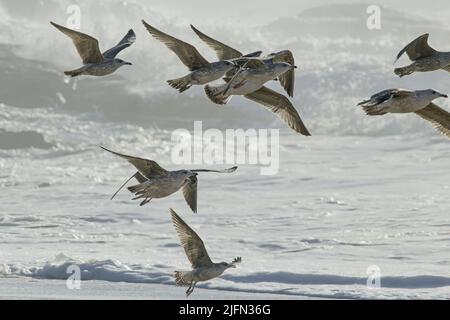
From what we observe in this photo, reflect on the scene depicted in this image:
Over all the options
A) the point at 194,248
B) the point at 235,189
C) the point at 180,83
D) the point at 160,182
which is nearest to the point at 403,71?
the point at 180,83

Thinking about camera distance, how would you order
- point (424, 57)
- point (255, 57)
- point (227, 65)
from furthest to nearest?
point (255, 57) → point (227, 65) → point (424, 57)

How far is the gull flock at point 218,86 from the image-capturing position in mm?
11555

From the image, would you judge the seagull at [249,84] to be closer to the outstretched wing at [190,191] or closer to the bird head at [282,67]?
the bird head at [282,67]

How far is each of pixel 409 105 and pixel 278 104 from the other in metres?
2.55

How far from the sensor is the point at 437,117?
11.6 m

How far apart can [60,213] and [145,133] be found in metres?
26.2

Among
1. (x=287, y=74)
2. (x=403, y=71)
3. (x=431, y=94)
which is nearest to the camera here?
(x=431, y=94)

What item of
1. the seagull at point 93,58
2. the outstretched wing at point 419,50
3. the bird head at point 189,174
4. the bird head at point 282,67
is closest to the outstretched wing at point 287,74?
the bird head at point 282,67

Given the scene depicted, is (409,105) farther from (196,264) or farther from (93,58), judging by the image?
(93,58)

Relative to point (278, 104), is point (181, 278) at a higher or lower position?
lower

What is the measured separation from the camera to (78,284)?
819 inches

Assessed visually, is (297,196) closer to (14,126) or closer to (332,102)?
(14,126)

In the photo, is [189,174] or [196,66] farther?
[189,174]
